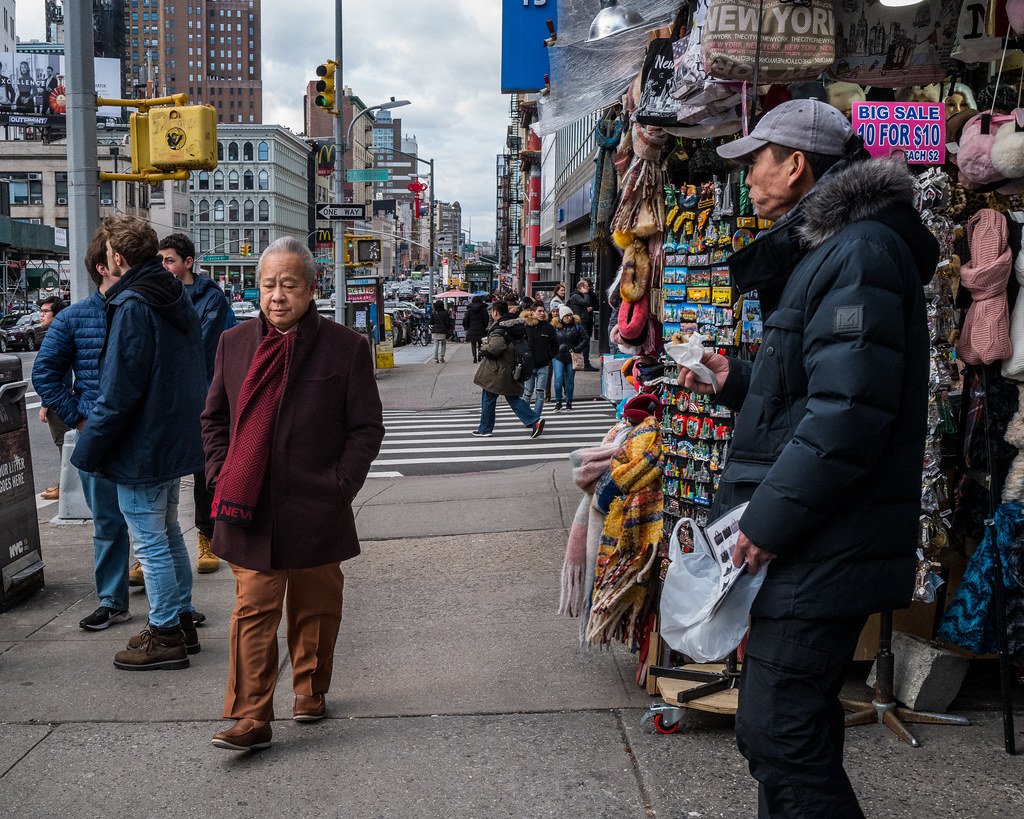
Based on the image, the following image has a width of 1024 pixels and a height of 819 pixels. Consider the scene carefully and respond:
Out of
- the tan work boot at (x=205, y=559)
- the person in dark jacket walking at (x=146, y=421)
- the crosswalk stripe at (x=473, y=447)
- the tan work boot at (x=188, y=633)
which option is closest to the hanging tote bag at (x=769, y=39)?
the person in dark jacket walking at (x=146, y=421)

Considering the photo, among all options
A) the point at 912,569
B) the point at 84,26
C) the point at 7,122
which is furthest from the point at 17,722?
the point at 7,122

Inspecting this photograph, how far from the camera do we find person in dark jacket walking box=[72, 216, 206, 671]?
478cm

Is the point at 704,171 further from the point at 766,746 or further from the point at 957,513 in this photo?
the point at 766,746

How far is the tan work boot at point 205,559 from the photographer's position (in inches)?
259

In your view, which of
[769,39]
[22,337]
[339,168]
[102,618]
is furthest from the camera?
[22,337]

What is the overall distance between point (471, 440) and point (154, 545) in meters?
9.87

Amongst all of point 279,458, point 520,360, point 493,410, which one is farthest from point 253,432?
point 493,410

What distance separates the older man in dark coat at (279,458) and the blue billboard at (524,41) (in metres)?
7.12

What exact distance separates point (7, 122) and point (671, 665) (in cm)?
7689

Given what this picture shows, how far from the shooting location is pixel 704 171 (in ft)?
16.1

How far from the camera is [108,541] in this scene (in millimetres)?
5363

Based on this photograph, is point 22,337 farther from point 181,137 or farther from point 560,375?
point 181,137

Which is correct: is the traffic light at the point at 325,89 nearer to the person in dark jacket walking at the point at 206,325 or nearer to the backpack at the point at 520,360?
the backpack at the point at 520,360

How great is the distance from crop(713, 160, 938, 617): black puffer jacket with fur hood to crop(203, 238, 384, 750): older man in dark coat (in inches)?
68.7
